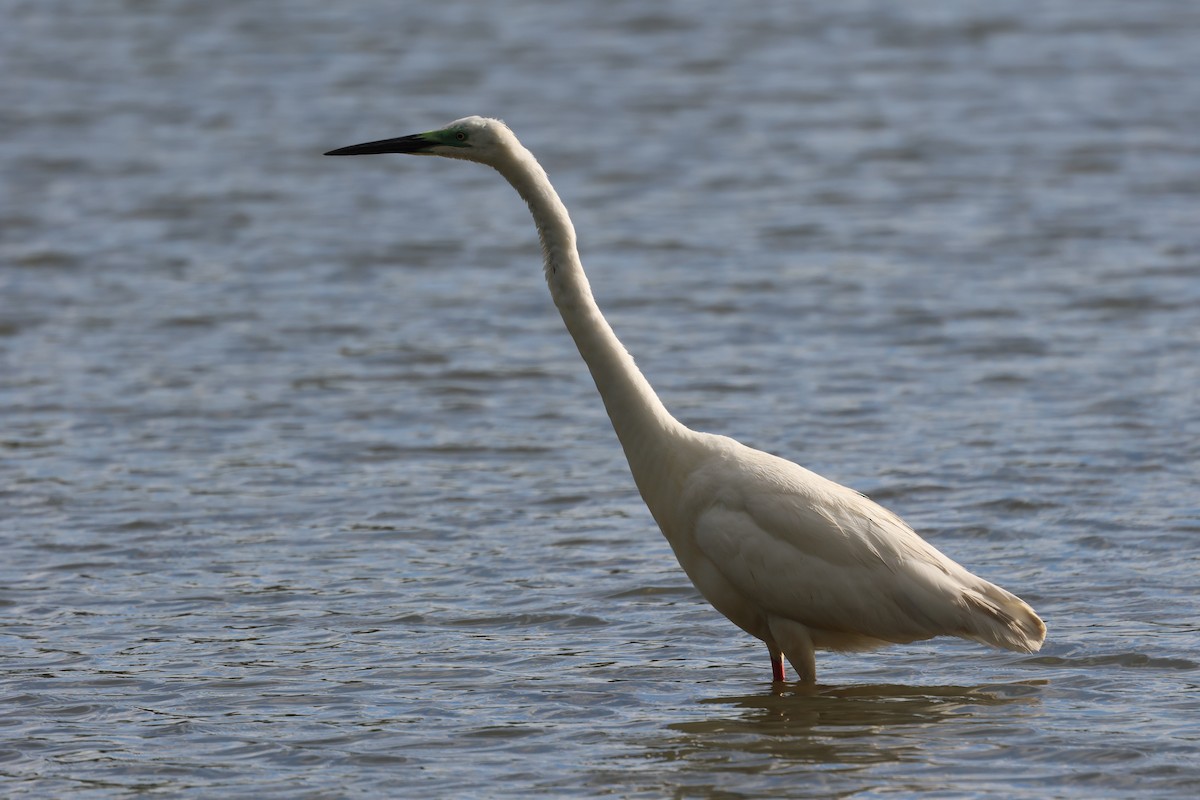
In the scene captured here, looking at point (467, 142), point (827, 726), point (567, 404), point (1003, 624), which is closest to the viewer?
point (827, 726)

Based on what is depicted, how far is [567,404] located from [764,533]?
5319mm

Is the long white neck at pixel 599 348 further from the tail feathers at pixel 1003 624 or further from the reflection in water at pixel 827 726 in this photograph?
the tail feathers at pixel 1003 624

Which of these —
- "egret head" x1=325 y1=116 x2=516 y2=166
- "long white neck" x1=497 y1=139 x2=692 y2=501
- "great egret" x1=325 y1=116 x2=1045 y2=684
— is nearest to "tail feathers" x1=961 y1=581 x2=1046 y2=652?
→ "great egret" x1=325 y1=116 x2=1045 y2=684

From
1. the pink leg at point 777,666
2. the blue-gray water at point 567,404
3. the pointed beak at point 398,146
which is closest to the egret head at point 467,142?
the pointed beak at point 398,146

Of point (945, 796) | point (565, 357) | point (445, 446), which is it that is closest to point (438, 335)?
point (565, 357)

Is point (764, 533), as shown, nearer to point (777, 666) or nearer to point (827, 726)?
point (777, 666)

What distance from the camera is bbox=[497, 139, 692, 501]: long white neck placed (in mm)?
7801

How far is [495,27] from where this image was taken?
1125 inches

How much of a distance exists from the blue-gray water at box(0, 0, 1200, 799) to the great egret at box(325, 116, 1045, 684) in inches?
13.1

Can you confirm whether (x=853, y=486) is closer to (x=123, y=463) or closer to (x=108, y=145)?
(x=123, y=463)

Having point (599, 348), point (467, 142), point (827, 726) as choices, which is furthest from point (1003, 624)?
point (467, 142)

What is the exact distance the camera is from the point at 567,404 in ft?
42.1

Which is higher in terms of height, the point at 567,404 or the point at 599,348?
the point at 599,348

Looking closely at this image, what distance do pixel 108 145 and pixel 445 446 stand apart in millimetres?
11733
